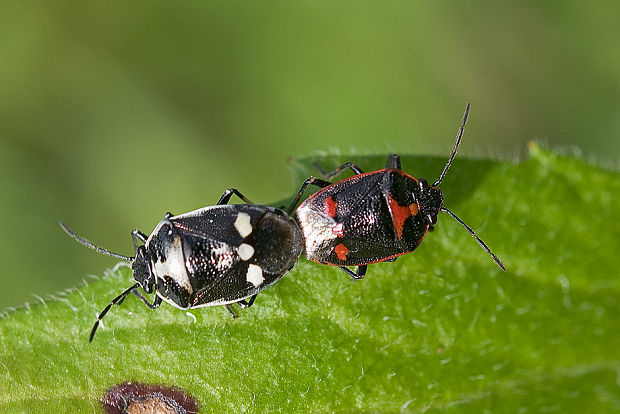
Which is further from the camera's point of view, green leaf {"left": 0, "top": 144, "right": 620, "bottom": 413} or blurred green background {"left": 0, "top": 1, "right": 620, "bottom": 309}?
blurred green background {"left": 0, "top": 1, "right": 620, "bottom": 309}

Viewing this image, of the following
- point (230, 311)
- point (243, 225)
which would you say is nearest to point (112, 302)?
point (230, 311)

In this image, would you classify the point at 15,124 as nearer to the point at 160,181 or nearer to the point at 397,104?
the point at 160,181

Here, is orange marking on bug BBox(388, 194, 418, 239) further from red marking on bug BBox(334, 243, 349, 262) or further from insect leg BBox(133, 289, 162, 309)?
insect leg BBox(133, 289, 162, 309)

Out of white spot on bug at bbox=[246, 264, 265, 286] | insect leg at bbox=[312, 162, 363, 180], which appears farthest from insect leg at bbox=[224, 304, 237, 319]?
insect leg at bbox=[312, 162, 363, 180]

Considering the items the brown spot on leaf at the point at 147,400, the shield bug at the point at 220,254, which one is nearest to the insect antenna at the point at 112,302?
the shield bug at the point at 220,254

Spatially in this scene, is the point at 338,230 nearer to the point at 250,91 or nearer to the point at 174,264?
the point at 174,264

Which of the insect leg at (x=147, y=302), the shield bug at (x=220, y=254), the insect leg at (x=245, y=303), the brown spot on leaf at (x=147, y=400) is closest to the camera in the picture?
the brown spot on leaf at (x=147, y=400)

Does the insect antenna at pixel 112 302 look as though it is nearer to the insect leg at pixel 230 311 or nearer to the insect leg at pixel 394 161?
the insect leg at pixel 230 311
